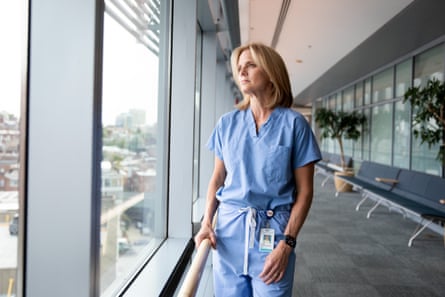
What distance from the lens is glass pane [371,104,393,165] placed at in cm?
690

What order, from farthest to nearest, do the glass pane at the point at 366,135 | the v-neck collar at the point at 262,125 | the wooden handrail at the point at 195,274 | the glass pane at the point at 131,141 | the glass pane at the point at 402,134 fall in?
the glass pane at the point at 366,135 < the glass pane at the point at 402,134 < the glass pane at the point at 131,141 < the v-neck collar at the point at 262,125 < the wooden handrail at the point at 195,274

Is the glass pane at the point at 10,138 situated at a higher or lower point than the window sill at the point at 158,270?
higher

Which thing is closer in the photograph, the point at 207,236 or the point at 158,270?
the point at 207,236

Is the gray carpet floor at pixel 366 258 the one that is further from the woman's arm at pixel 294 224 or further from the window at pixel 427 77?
the woman's arm at pixel 294 224

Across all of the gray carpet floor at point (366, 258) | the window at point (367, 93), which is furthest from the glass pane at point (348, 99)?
the gray carpet floor at point (366, 258)

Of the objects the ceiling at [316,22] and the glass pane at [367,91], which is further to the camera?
the glass pane at [367,91]

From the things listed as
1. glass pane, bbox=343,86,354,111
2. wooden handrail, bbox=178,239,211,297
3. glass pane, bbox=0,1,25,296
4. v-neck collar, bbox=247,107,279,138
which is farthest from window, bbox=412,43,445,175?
glass pane, bbox=0,1,25,296

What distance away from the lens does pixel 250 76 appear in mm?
1164

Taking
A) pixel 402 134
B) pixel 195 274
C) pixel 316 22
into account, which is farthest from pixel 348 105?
pixel 195 274

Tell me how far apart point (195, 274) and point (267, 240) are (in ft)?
1.10

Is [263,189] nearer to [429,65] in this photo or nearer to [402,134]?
[429,65]

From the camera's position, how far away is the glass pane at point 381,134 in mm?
6902

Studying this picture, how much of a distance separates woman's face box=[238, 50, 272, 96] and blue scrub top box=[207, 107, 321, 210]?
107mm

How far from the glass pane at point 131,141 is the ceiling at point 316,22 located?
4.86 feet
